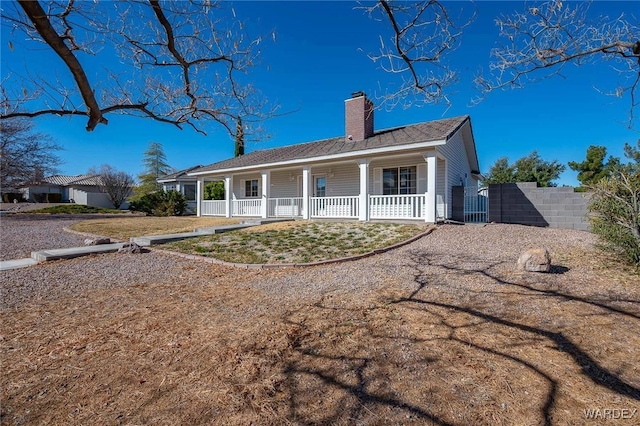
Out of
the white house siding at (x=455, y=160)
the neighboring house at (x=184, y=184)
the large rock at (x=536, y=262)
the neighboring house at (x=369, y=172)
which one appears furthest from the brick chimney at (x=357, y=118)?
the neighboring house at (x=184, y=184)

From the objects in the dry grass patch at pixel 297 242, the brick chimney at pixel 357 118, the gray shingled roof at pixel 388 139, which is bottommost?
the dry grass patch at pixel 297 242

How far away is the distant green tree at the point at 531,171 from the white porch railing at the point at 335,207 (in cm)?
2720

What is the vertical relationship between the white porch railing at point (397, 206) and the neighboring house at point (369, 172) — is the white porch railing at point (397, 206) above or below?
below

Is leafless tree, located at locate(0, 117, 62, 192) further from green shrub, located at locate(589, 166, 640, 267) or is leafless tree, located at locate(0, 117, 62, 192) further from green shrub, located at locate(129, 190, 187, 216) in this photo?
green shrub, located at locate(589, 166, 640, 267)

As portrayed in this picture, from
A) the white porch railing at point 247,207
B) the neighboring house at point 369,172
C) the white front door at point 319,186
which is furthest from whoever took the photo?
the white porch railing at point 247,207

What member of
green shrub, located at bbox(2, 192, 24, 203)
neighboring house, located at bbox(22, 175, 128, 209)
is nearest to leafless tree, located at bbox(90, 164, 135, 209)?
neighboring house, located at bbox(22, 175, 128, 209)

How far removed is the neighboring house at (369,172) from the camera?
12.1m

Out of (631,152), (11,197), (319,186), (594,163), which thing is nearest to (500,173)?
Answer: (594,163)

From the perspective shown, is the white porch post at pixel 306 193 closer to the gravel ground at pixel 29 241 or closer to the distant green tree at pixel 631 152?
A: the gravel ground at pixel 29 241

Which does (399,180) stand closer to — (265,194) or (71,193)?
(265,194)

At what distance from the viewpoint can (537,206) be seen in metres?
12.7

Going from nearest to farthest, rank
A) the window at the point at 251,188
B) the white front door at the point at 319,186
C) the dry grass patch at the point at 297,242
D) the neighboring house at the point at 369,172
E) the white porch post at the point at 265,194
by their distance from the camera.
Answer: the dry grass patch at the point at 297,242 → the neighboring house at the point at 369,172 → the white porch post at the point at 265,194 → the white front door at the point at 319,186 → the window at the point at 251,188

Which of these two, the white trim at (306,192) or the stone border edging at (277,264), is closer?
the stone border edging at (277,264)

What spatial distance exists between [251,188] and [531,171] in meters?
35.3
